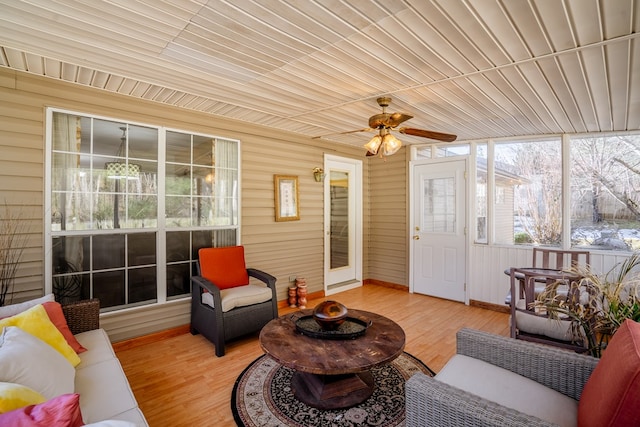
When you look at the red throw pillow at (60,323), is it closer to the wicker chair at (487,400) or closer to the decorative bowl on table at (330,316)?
the decorative bowl on table at (330,316)

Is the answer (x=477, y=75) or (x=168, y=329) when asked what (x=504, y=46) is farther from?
(x=168, y=329)

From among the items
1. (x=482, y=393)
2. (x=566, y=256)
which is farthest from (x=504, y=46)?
(x=566, y=256)

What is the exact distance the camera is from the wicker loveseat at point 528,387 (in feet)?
3.66

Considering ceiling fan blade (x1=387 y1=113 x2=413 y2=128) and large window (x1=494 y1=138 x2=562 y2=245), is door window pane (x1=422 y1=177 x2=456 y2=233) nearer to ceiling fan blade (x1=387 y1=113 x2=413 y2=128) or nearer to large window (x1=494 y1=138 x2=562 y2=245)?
large window (x1=494 y1=138 x2=562 y2=245)

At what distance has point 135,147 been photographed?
324 centimetres

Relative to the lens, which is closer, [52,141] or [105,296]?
[52,141]

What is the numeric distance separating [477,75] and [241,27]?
1.91m

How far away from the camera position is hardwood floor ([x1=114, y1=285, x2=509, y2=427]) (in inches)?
88.3

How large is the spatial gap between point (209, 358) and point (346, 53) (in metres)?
2.99

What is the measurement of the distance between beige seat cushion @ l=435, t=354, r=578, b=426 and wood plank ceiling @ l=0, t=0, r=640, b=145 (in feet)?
6.79

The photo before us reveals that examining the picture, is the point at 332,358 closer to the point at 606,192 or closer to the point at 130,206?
the point at 130,206

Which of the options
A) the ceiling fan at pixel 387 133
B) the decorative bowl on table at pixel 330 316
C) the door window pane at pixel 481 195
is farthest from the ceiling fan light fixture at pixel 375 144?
the door window pane at pixel 481 195

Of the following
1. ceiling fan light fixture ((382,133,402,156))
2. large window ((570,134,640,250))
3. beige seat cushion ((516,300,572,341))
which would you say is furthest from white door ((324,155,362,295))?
large window ((570,134,640,250))

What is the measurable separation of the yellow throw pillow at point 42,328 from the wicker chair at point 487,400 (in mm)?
2066
